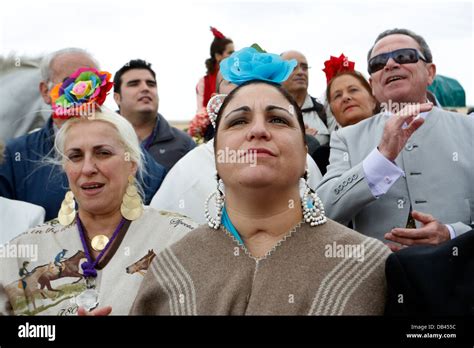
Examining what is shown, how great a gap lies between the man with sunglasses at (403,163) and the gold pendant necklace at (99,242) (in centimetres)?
75

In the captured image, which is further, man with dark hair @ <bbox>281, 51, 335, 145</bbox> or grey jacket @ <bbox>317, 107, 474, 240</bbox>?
man with dark hair @ <bbox>281, 51, 335, 145</bbox>

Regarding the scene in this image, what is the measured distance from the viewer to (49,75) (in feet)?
11.1

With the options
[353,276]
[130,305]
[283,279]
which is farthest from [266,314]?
[130,305]

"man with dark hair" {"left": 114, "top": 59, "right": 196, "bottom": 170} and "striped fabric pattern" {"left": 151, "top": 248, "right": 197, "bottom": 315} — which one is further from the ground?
"man with dark hair" {"left": 114, "top": 59, "right": 196, "bottom": 170}

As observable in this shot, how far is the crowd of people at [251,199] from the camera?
199 cm

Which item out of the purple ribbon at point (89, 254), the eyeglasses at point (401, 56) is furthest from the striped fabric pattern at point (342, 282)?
the eyeglasses at point (401, 56)

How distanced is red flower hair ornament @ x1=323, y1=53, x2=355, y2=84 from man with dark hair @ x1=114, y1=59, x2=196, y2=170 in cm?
76

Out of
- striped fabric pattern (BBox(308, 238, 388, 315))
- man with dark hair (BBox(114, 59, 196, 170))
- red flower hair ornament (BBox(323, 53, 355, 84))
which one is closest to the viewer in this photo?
striped fabric pattern (BBox(308, 238, 388, 315))

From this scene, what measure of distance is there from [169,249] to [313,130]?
1.56 meters

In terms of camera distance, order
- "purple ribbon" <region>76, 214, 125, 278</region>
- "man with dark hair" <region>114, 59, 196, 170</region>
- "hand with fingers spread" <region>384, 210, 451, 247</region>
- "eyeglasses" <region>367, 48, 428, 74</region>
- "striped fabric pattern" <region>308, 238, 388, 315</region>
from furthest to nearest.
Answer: "man with dark hair" <region>114, 59, 196, 170</region>
"eyeglasses" <region>367, 48, 428, 74</region>
"purple ribbon" <region>76, 214, 125, 278</region>
"hand with fingers spread" <region>384, 210, 451, 247</region>
"striped fabric pattern" <region>308, 238, 388, 315</region>

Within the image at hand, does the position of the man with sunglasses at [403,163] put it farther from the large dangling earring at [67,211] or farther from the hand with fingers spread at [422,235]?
the large dangling earring at [67,211]

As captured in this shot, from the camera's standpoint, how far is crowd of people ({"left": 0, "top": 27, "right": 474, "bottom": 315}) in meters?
1.99

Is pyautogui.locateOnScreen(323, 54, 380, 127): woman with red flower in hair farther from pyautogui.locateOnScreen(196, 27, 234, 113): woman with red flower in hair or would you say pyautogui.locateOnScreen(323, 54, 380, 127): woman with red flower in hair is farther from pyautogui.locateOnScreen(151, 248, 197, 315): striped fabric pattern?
pyautogui.locateOnScreen(151, 248, 197, 315): striped fabric pattern

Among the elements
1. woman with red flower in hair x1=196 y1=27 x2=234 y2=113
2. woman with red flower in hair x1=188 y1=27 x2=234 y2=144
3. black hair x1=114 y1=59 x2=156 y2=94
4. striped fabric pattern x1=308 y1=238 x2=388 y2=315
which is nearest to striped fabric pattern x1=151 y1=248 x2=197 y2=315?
striped fabric pattern x1=308 y1=238 x2=388 y2=315
